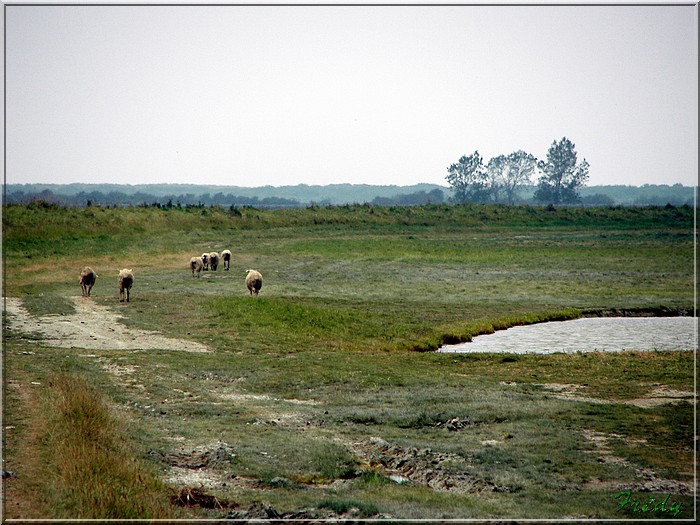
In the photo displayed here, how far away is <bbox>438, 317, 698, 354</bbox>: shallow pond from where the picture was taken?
28891mm

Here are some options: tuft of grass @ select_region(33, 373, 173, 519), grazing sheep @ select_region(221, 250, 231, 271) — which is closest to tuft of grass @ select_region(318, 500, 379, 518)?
tuft of grass @ select_region(33, 373, 173, 519)

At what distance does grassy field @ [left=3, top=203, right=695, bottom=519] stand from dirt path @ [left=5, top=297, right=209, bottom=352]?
62cm

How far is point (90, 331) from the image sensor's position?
28.3 metres

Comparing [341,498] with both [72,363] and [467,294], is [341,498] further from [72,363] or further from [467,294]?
[467,294]

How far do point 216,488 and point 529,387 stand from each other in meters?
11.1

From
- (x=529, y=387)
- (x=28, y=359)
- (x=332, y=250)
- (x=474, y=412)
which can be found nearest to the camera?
(x=474, y=412)

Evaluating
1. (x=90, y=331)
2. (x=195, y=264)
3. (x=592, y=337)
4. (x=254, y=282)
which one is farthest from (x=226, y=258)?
(x=592, y=337)

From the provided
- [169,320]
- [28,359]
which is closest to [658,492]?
[28,359]

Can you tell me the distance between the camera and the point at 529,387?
20875mm

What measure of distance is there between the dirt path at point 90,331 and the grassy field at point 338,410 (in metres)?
0.62

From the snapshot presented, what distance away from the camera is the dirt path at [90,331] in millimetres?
26109

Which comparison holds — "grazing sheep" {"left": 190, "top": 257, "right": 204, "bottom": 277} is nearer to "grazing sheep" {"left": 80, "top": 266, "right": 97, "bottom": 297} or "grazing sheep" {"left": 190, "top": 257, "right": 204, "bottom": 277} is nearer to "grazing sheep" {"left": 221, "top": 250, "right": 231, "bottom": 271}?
"grazing sheep" {"left": 221, "top": 250, "right": 231, "bottom": 271}

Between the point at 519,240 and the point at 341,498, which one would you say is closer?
the point at 341,498
